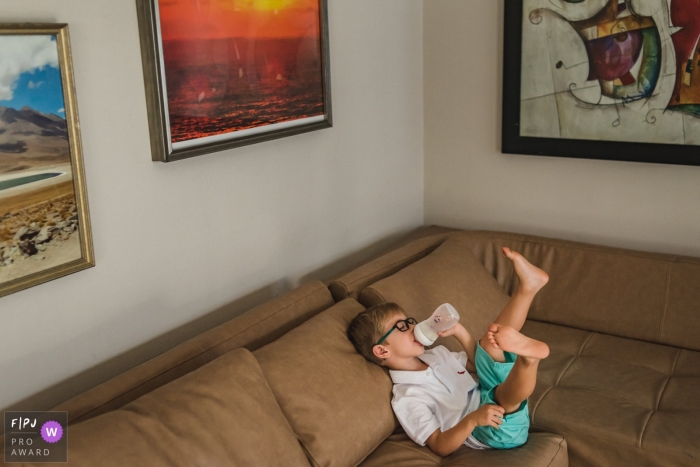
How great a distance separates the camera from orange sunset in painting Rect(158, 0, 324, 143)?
1.92 meters

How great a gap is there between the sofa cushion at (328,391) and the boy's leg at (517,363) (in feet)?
1.09

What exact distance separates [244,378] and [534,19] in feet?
6.51

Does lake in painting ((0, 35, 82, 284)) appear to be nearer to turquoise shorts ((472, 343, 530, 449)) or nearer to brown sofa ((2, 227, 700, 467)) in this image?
brown sofa ((2, 227, 700, 467))

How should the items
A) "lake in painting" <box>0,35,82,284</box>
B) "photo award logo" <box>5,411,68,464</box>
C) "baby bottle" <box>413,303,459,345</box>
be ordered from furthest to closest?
"baby bottle" <box>413,303,459,345</box> < "lake in painting" <box>0,35,82,284</box> < "photo award logo" <box>5,411,68,464</box>

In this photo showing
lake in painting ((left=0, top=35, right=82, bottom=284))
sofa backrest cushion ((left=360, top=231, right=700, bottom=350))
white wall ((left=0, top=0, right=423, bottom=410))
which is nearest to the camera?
lake in painting ((left=0, top=35, right=82, bottom=284))

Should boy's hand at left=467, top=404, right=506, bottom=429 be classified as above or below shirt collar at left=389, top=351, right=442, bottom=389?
below

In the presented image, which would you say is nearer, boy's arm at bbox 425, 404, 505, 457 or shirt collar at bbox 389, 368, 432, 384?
boy's arm at bbox 425, 404, 505, 457

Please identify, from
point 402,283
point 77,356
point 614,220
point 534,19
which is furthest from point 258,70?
point 614,220

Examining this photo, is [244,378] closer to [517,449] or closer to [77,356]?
[77,356]

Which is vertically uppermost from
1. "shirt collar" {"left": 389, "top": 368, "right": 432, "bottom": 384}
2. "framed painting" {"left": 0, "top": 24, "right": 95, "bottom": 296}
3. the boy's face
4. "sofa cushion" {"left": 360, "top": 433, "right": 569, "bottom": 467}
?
"framed painting" {"left": 0, "top": 24, "right": 95, "bottom": 296}

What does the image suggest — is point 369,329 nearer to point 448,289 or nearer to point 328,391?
point 328,391

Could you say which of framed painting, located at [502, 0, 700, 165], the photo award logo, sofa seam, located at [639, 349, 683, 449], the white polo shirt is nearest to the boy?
the white polo shirt

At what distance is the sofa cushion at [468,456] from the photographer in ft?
6.11

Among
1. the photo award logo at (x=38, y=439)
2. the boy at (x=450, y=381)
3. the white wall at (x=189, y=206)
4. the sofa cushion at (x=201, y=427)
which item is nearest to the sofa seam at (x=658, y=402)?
the boy at (x=450, y=381)
